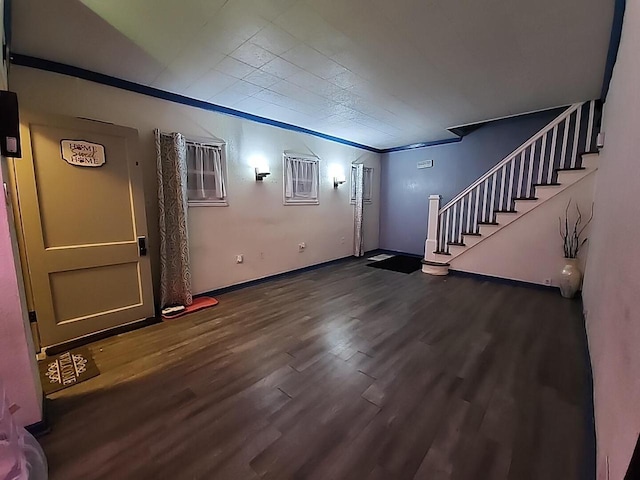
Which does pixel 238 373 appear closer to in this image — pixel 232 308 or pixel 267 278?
pixel 232 308

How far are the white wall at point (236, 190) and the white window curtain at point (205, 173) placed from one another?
0.48 feet

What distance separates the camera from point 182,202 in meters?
3.31

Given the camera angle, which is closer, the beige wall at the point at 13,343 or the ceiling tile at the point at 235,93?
the beige wall at the point at 13,343

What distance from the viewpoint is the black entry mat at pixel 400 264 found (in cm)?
531

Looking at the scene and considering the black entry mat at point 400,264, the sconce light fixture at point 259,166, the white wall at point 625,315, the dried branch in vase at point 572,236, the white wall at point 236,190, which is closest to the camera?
the white wall at point 625,315

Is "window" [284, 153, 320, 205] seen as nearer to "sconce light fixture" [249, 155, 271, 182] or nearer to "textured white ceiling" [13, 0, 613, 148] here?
"sconce light fixture" [249, 155, 271, 182]

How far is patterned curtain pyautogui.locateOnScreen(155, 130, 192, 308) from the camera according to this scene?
10.5ft

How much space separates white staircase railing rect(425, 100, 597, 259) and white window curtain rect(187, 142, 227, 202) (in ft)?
12.3

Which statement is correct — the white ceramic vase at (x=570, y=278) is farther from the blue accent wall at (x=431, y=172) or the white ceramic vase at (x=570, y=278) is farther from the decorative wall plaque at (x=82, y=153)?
the decorative wall plaque at (x=82, y=153)

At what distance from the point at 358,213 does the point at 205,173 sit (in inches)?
140

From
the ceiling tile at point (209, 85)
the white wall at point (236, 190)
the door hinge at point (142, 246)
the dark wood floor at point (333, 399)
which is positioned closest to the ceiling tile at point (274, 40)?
the ceiling tile at point (209, 85)

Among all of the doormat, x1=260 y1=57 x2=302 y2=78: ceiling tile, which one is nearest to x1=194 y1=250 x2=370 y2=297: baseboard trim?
the doormat

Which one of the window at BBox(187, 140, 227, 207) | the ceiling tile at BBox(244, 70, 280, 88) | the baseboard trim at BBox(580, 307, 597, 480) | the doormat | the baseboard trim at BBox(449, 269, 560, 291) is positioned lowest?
the doormat

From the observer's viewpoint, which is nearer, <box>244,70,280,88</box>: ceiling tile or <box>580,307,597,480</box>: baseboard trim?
<box>580,307,597,480</box>: baseboard trim
